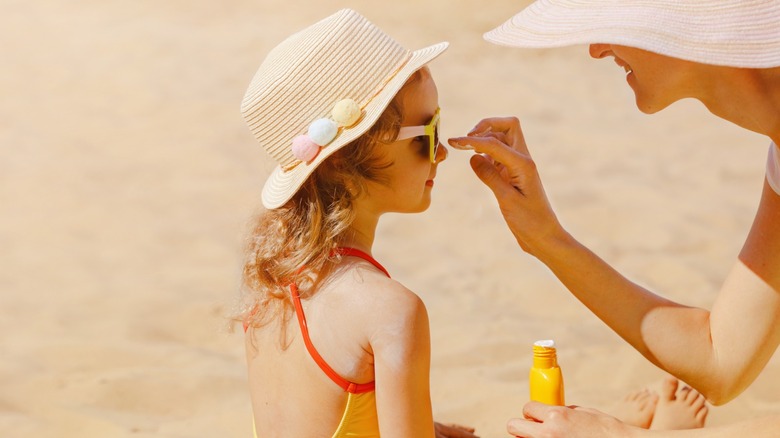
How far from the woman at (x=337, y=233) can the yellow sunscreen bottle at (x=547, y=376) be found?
0.23 meters

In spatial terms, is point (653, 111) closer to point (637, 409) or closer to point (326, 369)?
point (326, 369)

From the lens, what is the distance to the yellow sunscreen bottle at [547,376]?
7.20ft

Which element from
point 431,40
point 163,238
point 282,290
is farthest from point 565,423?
point 431,40

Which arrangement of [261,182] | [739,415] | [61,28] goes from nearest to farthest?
[739,415]
[261,182]
[61,28]

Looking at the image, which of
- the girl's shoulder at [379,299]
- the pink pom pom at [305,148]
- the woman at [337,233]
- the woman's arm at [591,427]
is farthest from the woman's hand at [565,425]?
the pink pom pom at [305,148]

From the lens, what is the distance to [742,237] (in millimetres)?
5098

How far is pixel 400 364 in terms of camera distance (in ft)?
6.98

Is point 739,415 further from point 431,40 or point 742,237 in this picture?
point 431,40

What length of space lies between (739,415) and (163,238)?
9.06ft

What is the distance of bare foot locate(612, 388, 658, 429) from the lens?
3.37 meters

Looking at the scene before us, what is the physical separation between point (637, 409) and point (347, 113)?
1.67 meters

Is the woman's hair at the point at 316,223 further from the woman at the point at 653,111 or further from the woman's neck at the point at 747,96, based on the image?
the woman's neck at the point at 747,96

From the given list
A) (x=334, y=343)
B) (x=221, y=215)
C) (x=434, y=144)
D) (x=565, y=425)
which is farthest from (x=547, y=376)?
(x=221, y=215)

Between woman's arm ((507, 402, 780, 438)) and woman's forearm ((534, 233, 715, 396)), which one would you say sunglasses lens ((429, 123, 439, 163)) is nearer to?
woman's forearm ((534, 233, 715, 396))
